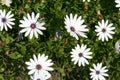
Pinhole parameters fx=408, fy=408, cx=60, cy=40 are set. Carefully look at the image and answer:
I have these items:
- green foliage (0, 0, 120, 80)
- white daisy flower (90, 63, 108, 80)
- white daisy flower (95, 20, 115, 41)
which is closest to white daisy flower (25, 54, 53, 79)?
green foliage (0, 0, 120, 80)

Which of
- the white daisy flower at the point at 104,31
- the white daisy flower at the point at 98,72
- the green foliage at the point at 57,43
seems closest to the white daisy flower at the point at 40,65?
the green foliage at the point at 57,43

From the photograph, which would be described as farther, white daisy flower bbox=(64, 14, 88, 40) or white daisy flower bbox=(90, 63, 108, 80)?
white daisy flower bbox=(90, 63, 108, 80)

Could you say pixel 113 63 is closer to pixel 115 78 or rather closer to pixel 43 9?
pixel 115 78

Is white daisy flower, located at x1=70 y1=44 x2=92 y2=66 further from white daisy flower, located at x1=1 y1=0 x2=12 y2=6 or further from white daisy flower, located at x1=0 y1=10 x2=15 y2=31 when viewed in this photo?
white daisy flower, located at x1=1 y1=0 x2=12 y2=6

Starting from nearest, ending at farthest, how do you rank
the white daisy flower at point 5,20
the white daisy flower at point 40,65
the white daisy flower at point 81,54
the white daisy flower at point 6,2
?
1. the white daisy flower at point 40,65
2. the white daisy flower at point 5,20
3. the white daisy flower at point 81,54
4. the white daisy flower at point 6,2

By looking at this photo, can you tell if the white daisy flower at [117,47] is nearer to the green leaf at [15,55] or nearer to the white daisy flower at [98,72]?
the white daisy flower at [98,72]
